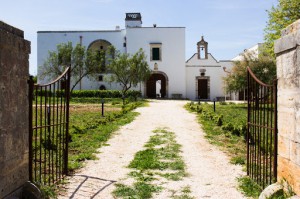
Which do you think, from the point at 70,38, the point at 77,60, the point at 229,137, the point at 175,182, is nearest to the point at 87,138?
the point at 229,137

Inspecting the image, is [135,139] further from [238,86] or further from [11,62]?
[238,86]

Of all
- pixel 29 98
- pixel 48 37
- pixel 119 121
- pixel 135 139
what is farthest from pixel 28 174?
pixel 48 37

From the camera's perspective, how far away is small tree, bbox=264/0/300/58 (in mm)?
21609

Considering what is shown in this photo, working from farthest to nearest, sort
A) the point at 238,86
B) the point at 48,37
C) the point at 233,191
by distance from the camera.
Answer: the point at 48,37, the point at 238,86, the point at 233,191

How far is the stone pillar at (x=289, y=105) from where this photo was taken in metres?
4.50

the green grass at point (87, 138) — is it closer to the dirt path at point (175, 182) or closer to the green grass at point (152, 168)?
the dirt path at point (175, 182)

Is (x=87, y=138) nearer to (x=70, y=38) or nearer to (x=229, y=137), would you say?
(x=229, y=137)

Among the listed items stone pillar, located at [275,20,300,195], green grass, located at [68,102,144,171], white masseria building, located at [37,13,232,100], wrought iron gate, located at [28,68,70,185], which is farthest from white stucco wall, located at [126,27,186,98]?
stone pillar, located at [275,20,300,195]

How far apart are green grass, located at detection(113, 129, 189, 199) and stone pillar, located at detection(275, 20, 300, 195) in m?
1.71

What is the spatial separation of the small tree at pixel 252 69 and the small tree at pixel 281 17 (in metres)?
1.15

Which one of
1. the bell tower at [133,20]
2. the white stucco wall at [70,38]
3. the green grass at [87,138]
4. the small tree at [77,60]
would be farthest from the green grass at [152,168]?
the bell tower at [133,20]

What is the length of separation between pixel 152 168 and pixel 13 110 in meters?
3.70

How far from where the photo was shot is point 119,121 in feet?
53.9

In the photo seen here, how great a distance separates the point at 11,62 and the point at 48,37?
127 feet
